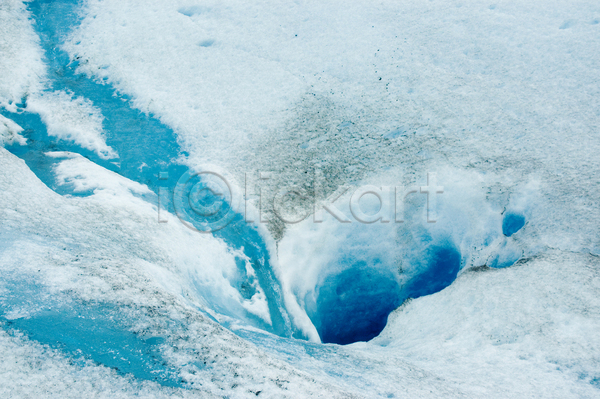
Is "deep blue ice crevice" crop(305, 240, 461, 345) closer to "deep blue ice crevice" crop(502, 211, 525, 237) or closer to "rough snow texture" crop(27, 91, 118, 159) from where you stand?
"deep blue ice crevice" crop(502, 211, 525, 237)

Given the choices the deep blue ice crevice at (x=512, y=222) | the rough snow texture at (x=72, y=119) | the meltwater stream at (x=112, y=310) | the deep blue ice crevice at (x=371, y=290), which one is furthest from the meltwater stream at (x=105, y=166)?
the deep blue ice crevice at (x=512, y=222)

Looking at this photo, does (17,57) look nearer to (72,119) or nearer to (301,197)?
(72,119)

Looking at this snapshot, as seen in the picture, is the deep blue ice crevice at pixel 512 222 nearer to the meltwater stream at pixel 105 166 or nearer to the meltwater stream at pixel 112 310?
the meltwater stream at pixel 112 310

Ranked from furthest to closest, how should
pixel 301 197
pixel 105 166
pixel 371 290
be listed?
pixel 105 166 < pixel 301 197 < pixel 371 290

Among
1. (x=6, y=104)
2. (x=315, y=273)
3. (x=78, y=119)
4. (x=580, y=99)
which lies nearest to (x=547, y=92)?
(x=580, y=99)

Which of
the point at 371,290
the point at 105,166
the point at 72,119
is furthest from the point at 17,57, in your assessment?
the point at 371,290

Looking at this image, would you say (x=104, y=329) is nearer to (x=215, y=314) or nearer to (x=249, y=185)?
(x=215, y=314)

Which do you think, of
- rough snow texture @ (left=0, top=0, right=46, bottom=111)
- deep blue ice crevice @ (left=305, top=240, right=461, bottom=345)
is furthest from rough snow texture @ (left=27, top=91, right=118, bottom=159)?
deep blue ice crevice @ (left=305, top=240, right=461, bottom=345)
